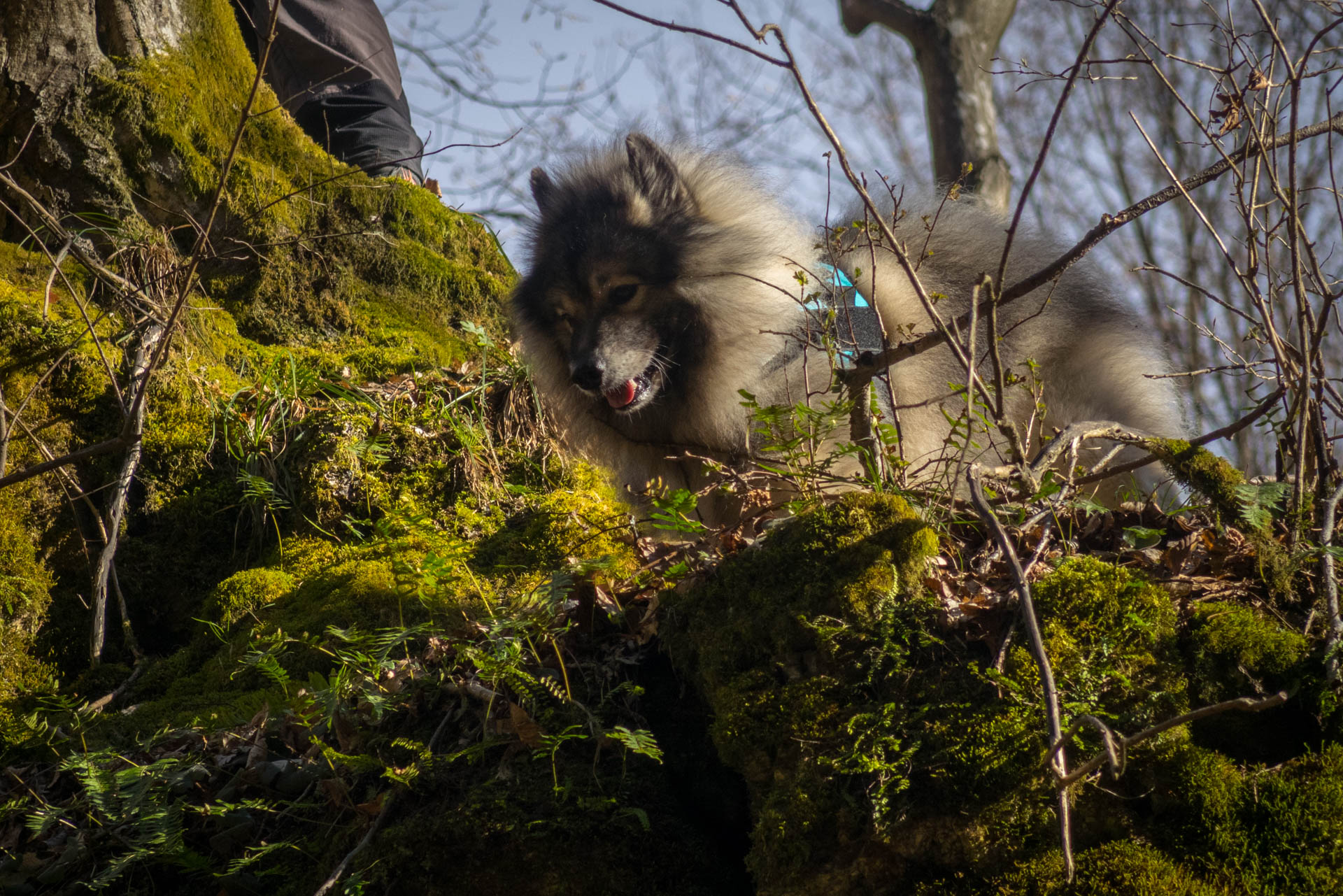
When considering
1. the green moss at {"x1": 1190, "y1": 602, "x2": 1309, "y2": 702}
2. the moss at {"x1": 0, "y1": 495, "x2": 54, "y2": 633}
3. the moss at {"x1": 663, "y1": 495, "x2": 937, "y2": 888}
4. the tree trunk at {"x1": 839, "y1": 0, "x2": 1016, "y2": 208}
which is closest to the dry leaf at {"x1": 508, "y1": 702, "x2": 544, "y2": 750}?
the moss at {"x1": 663, "y1": 495, "x2": 937, "y2": 888}

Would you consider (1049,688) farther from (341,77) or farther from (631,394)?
(341,77)

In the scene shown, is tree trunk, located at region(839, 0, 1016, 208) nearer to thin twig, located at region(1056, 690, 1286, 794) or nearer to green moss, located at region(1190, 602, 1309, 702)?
green moss, located at region(1190, 602, 1309, 702)

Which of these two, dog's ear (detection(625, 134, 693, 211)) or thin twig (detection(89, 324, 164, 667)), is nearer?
thin twig (detection(89, 324, 164, 667))

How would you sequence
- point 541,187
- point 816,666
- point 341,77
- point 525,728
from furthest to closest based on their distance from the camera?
1. point 341,77
2. point 541,187
3. point 525,728
4. point 816,666

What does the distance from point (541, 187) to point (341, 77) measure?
3008 mm

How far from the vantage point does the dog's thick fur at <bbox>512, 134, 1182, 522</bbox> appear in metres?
4.57

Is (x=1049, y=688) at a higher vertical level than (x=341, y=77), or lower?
lower

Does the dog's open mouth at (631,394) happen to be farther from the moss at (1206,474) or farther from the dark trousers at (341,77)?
the dark trousers at (341,77)

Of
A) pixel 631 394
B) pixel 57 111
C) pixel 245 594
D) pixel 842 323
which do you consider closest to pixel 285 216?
pixel 57 111

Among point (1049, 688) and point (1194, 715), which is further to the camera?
point (1049, 688)

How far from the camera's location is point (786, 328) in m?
4.55

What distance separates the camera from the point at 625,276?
456 centimetres

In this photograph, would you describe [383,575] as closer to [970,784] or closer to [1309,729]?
[970,784]

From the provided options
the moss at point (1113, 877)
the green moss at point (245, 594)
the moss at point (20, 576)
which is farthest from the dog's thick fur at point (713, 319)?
the moss at point (20, 576)
